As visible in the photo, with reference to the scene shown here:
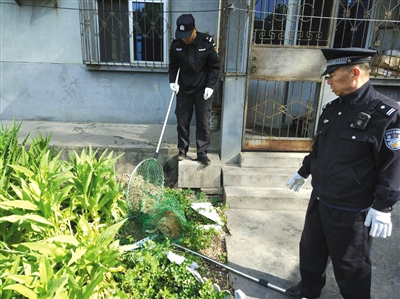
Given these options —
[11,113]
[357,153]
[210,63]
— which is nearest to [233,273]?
[357,153]

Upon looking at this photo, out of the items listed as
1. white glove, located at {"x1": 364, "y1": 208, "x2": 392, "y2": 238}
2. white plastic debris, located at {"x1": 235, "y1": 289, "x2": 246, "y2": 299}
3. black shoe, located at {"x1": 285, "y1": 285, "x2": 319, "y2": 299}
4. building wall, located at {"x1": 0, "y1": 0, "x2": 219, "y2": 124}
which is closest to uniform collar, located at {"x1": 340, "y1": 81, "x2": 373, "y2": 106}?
white glove, located at {"x1": 364, "y1": 208, "x2": 392, "y2": 238}

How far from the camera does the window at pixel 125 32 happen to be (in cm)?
541

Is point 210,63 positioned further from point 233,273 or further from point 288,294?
point 288,294

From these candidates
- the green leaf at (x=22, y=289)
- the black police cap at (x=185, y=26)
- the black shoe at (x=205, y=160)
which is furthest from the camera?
the black shoe at (x=205, y=160)

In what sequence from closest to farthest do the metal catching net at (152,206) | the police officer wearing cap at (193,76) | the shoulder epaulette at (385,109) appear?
the shoulder epaulette at (385,109)
the metal catching net at (152,206)
the police officer wearing cap at (193,76)

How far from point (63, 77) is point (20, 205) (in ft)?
13.2

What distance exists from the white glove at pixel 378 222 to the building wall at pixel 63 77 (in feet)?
13.9

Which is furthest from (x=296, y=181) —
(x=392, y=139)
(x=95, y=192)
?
(x=95, y=192)

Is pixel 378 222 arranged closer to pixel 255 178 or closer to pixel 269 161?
→ pixel 255 178

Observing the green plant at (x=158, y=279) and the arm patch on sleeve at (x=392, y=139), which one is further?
the green plant at (x=158, y=279)

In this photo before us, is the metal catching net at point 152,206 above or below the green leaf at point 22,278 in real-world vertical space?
below

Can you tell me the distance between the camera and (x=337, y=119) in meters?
2.06

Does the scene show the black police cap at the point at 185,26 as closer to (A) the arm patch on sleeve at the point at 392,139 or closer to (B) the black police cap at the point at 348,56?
(B) the black police cap at the point at 348,56

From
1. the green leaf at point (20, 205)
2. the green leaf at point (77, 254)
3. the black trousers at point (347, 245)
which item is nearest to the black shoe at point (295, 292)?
the black trousers at point (347, 245)
